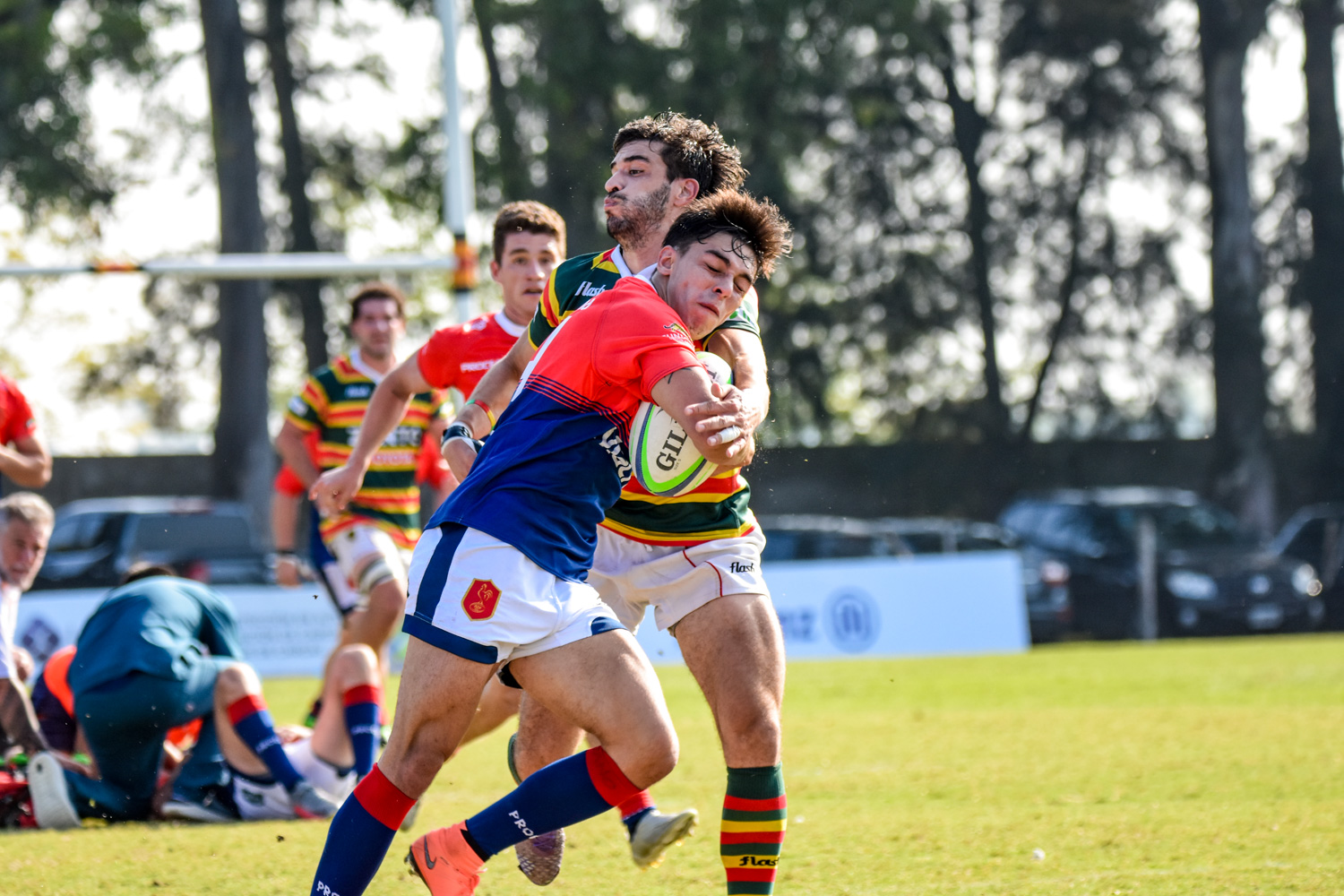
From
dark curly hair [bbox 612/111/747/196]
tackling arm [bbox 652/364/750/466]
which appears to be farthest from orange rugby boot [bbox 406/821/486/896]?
dark curly hair [bbox 612/111/747/196]

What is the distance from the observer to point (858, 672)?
1457 centimetres

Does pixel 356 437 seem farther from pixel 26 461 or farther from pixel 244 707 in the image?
pixel 244 707

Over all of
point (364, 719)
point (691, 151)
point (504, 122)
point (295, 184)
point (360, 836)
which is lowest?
point (364, 719)

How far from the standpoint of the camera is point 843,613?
50.6 ft

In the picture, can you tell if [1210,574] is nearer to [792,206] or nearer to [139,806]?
[792,206]

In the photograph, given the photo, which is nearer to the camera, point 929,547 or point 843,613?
point 843,613

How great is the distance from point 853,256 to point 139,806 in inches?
899

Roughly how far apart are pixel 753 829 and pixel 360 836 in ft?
3.30

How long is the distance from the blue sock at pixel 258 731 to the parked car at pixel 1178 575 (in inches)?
615

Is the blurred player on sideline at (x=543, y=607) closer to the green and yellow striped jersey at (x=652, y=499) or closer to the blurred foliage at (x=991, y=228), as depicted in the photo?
the green and yellow striped jersey at (x=652, y=499)

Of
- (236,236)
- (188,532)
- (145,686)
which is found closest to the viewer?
(145,686)

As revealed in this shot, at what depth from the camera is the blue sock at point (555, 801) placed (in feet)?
12.8

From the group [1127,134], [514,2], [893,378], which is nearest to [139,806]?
[514,2]

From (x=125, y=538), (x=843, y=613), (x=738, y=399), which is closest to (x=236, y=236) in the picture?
(x=125, y=538)
